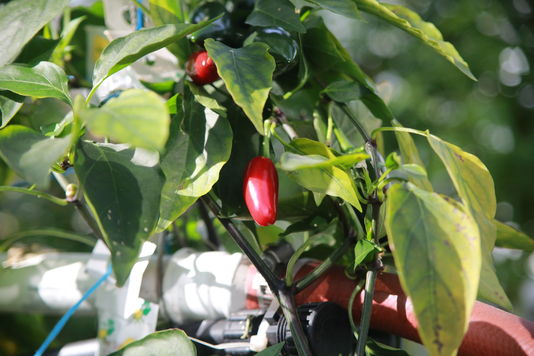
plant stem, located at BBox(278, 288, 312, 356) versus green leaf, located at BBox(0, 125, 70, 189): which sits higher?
green leaf, located at BBox(0, 125, 70, 189)

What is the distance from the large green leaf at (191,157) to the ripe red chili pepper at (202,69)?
0.09 feet

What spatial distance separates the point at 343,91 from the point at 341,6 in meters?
0.06

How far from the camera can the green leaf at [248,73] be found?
0.27 meters

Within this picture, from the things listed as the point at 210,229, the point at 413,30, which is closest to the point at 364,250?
the point at 413,30

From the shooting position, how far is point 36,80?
11.8 inches

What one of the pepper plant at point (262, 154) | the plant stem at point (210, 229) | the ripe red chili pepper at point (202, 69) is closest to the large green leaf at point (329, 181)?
the pepper plant at point (262, 154)

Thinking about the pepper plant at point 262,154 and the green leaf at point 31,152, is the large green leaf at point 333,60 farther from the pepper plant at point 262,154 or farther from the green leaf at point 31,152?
the green leaf at point 31,152

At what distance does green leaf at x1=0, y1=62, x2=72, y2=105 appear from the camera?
11.5 inches

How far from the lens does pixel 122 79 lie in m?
0.43

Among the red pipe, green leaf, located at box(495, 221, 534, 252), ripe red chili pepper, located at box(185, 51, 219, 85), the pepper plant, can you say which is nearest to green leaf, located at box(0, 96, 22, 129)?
the pepper plant

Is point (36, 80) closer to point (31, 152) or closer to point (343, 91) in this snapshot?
point (31, 152)

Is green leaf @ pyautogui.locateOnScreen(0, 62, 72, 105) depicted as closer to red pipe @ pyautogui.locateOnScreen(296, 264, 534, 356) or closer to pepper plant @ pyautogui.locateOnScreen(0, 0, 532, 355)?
pepper plant @ pyautogui.locateOnScreen(0, 0, 532, 355)

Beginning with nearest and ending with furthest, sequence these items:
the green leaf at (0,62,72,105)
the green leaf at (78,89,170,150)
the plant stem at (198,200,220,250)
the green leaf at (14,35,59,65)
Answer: the green leaf at (78,89,170,150) → the green leaf at (0,62,72,105) → the green leaf at (14,35,59,65) → the plant stem at (198,200,220,250)

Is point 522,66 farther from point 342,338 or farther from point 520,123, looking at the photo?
point 342,338
